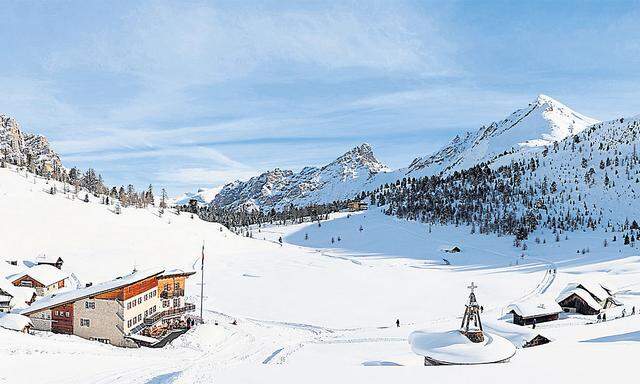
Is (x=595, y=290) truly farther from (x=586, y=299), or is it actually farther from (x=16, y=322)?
(x=16, y=322)

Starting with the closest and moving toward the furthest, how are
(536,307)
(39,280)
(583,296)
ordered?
(536,307) < (583,296) < (39,280)

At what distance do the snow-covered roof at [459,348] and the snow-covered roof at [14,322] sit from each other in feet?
110

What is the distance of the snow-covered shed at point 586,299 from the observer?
178 feet

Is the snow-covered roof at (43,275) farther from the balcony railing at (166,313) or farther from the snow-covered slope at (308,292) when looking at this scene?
the balcony railing at (166,313)

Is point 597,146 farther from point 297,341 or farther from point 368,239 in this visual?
point 297,341

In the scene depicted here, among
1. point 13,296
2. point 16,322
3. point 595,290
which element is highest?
point 595,290

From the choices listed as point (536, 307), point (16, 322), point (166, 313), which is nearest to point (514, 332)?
point (536, 307)

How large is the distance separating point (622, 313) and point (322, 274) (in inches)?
1717

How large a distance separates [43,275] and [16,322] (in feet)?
75.7

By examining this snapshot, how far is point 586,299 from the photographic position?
54594mm

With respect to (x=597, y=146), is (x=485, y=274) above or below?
below

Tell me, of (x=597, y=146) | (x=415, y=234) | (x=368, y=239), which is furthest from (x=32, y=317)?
(x=597, y=146)

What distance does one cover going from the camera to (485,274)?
87.6 meters

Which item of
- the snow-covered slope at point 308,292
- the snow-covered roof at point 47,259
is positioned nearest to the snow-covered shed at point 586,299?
the snow-covered slope at point 308,292
